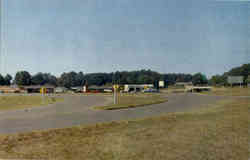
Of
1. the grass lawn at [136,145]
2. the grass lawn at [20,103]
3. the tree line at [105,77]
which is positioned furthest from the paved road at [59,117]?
the grass lawn at [20,103]

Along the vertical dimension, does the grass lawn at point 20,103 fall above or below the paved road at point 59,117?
below

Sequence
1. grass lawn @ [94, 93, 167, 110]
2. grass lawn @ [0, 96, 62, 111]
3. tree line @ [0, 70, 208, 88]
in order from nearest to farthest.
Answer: tree line @ [0, 70, 208, 88]
grass lawn @ [94, 93, 167, 110]
grass lawn @ [0, 96, 62, 111]

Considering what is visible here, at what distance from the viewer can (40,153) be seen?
9.63 ft

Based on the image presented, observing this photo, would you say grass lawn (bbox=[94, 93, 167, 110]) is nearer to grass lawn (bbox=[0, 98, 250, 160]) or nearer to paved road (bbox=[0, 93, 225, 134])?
paved road (bbox=[0, 93, 225, 134])

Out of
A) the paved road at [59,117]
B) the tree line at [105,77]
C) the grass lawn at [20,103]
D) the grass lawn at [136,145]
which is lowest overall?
the grass lawn at [20,103]

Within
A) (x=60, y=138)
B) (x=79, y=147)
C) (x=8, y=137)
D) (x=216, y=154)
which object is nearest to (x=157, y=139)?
(x=216, y=154)

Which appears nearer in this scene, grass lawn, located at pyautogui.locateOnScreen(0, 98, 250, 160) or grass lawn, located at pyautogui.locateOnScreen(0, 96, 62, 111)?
grass lawn, located at pyautogui.locateOnScreen(0, 98, 250, 160)

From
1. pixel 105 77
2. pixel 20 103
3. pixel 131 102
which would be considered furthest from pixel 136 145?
pixel 20 103

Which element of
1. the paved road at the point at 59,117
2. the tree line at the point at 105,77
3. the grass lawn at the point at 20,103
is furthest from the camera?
the grass lawn at the point at 20,103

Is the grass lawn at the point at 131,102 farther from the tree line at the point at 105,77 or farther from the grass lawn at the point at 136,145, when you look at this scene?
the grass lawn at the point at 136,145

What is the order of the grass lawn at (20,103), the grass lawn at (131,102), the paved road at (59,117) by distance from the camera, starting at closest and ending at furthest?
the paved road at (59,117)
the grass lawn at (131,102)
the grass lawn at (20,103)

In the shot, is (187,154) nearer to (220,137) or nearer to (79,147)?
(220,137)

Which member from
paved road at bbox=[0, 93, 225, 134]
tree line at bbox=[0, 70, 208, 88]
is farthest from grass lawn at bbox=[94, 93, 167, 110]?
tree line at bbox=[0, 70, 208, 88]

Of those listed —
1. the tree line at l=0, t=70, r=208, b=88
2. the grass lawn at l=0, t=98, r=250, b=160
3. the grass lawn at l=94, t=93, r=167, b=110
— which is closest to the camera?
the grass lawn at l=0, t=98, r=250, b=160
